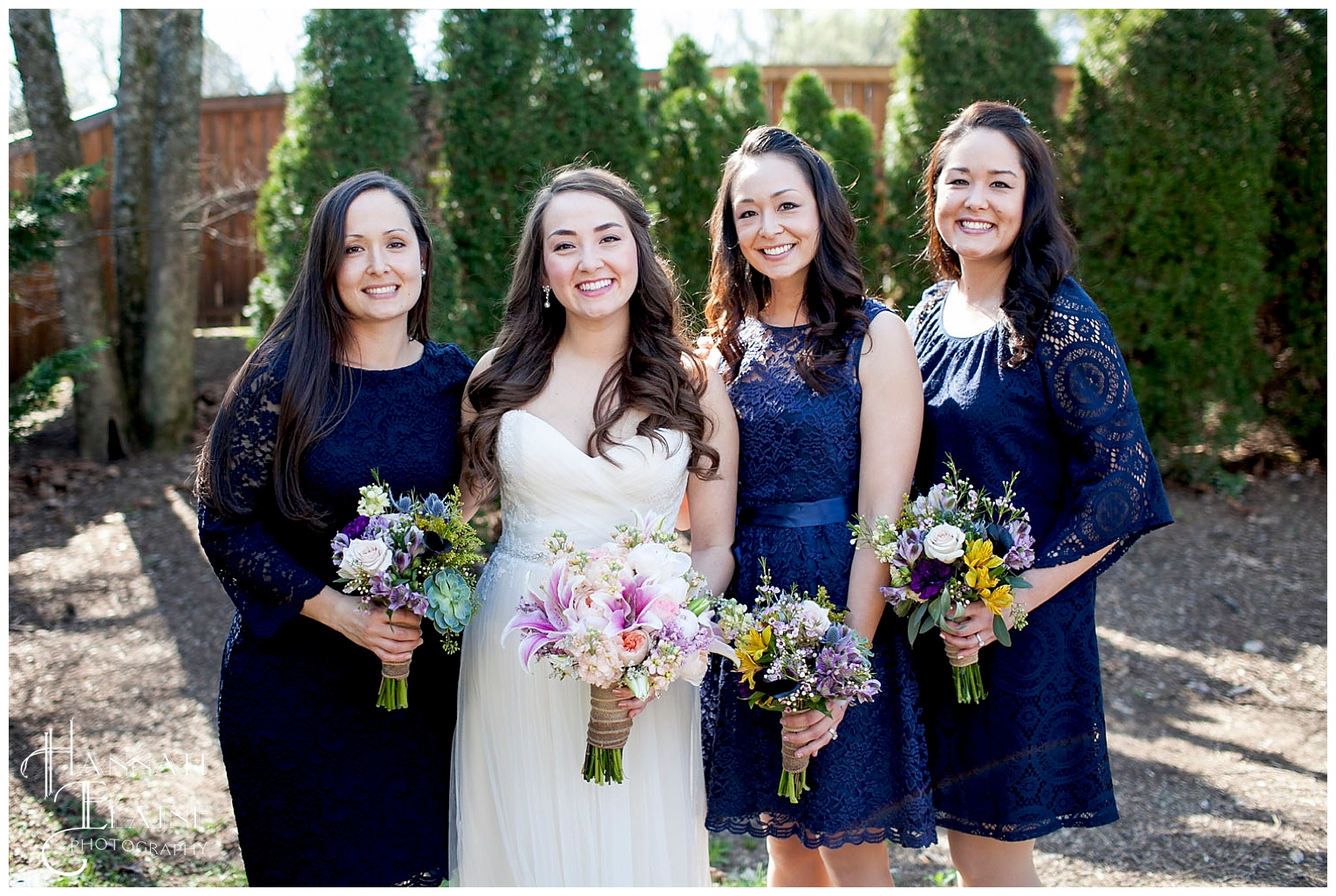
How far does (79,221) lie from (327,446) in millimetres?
6451

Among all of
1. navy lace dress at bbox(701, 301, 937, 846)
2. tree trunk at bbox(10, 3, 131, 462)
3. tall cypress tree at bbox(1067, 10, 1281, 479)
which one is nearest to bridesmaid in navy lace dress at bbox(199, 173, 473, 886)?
navy lace dress at bbox(701, 301, 937, 846)

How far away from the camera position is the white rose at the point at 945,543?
2.67 meters

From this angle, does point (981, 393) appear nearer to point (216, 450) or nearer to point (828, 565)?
point (828, 565)

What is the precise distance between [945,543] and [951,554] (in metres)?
0.03

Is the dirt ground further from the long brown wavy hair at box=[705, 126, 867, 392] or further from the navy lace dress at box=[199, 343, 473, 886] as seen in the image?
the long brown wavy hair at box=[705, 126, 867, 392]

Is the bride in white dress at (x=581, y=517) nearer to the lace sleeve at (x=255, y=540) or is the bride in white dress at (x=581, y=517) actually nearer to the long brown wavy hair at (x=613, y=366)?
the long brown wavy hair at (x=613, y=366)

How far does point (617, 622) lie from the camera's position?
2531 mm

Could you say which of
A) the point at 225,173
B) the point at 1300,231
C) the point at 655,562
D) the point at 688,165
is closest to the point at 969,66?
the point at 688,165

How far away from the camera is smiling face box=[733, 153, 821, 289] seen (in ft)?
10.1

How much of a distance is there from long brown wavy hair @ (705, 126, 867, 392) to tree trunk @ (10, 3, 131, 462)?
243 inches

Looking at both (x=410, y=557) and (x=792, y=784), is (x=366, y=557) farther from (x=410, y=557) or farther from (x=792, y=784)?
A: (x=792, y=784)

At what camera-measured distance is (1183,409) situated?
307 inches

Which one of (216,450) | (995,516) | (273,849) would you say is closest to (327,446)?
(216,450)

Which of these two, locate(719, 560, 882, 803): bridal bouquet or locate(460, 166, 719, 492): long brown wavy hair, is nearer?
locate(719, 560, 882, 803): bridal bouquet
